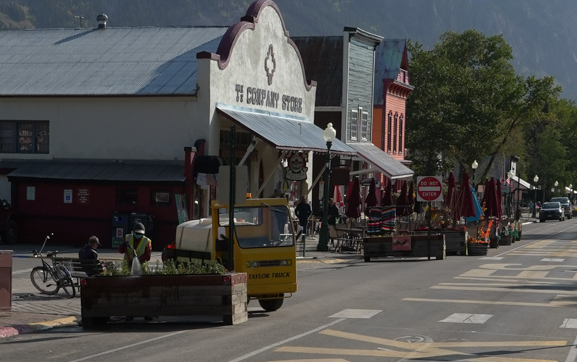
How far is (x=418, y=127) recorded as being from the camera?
2591 inches

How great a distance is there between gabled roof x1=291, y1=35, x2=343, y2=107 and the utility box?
1906 centimetres

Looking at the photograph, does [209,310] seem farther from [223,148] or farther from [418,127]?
[418,127]

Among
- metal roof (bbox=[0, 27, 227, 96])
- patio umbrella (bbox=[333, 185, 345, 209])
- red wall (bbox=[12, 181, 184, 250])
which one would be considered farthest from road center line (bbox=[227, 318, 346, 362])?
patio umbrella (bbox=[333, 185, 345, 209])

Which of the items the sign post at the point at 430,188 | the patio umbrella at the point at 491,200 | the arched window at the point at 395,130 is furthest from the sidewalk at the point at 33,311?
the arched window at the point at 395,130

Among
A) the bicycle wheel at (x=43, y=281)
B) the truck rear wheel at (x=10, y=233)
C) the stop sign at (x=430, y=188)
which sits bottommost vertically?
the bicycle wheel at (x=43, y=281)

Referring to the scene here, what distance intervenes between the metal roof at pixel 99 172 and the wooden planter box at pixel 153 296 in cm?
1568

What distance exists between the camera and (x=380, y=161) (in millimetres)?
49500

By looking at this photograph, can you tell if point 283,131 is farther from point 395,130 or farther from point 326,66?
point 395,130

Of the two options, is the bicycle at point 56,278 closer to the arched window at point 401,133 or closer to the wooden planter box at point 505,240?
the wooden planter box at point 505,240

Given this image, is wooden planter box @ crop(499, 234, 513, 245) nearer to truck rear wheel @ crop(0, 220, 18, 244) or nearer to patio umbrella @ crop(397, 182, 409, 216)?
patio umbrella @ crop(397, 182, 409, 216)

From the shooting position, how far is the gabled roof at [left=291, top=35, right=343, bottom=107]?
163ft

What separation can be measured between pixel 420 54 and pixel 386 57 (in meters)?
10.0

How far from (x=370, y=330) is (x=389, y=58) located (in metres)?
43.1

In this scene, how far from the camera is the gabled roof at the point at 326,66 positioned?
4972 centimetres
